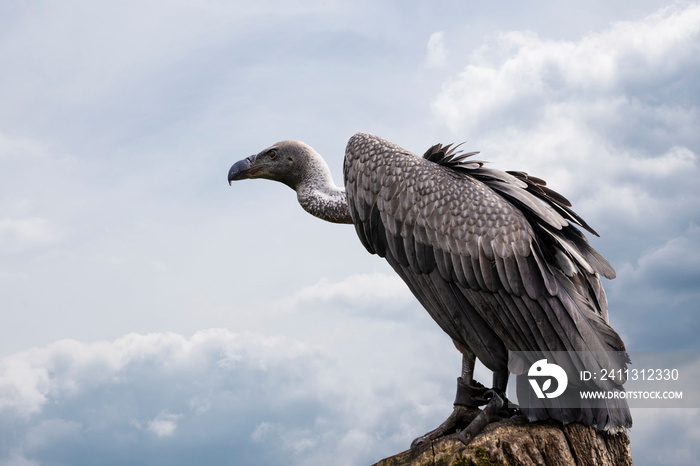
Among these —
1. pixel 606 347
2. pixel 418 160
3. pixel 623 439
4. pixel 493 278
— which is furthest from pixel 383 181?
pixel 623 439

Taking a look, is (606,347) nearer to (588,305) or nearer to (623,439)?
(588,305)

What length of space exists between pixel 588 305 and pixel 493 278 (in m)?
0.93

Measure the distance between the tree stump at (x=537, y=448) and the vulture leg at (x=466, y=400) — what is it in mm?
443

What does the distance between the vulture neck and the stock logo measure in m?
3.03

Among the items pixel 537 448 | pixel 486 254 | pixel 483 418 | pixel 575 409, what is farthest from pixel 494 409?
pixel 486 254

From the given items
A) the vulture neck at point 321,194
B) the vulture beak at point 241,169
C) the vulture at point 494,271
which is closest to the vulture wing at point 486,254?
the vulture at point 494,271

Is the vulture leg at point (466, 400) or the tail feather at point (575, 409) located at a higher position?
the vulture leg at point (466, 400)

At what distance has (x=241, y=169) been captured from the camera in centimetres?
864

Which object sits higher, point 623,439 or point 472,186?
point 472,186

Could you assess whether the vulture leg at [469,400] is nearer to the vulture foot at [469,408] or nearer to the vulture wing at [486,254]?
the vulture foot at [469,408]

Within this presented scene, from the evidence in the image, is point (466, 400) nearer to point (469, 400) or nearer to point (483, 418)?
point (469, 400)

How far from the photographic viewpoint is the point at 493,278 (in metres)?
6.13


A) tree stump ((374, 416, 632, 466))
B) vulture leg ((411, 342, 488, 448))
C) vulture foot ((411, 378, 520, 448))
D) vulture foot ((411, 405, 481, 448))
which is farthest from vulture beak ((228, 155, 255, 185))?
tree stump ((374, 416, 632, 466))

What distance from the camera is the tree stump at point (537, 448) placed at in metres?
5.95
